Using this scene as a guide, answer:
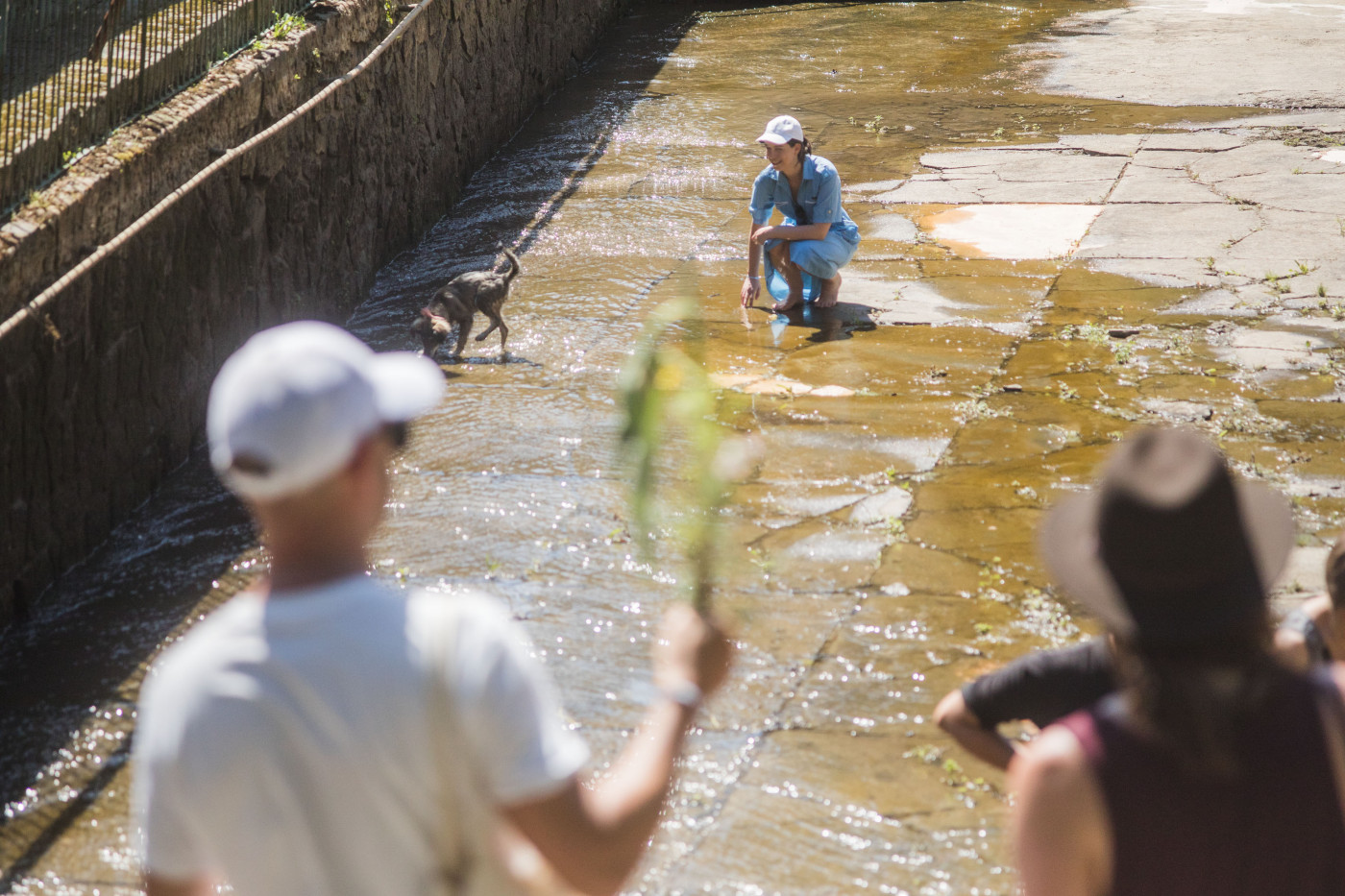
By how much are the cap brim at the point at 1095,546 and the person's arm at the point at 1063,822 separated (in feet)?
0.56

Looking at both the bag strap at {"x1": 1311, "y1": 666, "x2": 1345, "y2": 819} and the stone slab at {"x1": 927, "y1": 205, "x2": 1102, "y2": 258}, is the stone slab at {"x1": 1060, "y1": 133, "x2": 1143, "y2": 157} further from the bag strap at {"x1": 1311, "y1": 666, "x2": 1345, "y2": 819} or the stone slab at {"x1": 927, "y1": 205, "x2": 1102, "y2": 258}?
the bag strap at {"x1": 1311, "y1": 666, "x2": 1345, "y2": 819}

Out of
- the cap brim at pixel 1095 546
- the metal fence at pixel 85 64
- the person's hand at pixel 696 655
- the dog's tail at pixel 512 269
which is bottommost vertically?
the dog's tail at pixel 512 269

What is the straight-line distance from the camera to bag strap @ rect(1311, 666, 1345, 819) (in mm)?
1654

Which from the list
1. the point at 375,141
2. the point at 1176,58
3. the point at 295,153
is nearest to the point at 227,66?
the point at 295,153

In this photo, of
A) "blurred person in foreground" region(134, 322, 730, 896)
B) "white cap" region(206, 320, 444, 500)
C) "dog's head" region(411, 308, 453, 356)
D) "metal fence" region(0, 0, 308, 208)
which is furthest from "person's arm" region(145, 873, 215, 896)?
"dog's head" region(411, 308, 453, 356)

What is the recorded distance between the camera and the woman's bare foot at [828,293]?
8.00 metres

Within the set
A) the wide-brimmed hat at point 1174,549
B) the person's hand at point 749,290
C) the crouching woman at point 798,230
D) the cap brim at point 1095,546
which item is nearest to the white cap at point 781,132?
the crouching woman at point 798,230

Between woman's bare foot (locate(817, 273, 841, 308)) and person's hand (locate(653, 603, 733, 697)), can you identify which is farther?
woman's bare foot (locate(817, 273, 841, 308))

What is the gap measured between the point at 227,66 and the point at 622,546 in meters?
4.00

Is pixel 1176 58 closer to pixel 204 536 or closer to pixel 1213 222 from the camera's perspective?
pixel 1213 222

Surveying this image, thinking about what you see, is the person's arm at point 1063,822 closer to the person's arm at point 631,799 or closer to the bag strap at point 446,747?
the person's arm at point 631,799

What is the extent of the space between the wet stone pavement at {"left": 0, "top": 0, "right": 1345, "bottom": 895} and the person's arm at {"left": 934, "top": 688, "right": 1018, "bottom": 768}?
1104mm

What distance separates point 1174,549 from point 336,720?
1019 mm

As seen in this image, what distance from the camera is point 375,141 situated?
9.19 meters
